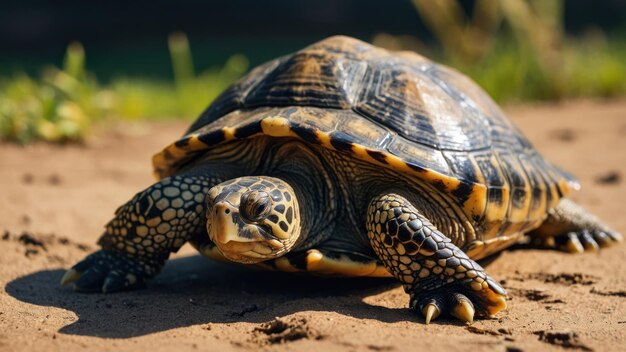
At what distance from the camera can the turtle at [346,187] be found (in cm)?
348

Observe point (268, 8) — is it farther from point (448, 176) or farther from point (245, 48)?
point (448, 176)

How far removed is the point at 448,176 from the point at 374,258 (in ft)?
1.88

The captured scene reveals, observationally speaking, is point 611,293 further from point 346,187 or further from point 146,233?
point 146,233

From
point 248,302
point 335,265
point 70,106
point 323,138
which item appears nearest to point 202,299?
point 248,302

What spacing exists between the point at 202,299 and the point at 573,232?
267cm

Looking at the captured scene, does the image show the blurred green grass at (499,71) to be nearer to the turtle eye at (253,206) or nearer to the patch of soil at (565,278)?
the turtle eye at (253,206)

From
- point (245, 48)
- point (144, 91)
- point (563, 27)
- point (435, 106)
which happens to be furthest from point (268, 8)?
point (435, 106)

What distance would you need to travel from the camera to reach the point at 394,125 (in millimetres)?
3943

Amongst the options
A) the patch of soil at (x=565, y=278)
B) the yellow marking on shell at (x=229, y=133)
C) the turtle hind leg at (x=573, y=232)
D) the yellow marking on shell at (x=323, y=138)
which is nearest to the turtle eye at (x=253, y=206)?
the yellow marking on shell at (x=323, y=138)

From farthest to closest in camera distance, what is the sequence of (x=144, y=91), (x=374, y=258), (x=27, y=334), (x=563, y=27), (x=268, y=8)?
(x=268, y=8) → (x=563, y=27) → (x=144, y=91) → (x=374, y=258) → (x=27, y=334)

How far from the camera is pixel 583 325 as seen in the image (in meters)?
3.32

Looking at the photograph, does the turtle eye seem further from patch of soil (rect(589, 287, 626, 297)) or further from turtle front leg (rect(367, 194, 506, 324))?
patch of soil (rect(589, 287, 626, 297))

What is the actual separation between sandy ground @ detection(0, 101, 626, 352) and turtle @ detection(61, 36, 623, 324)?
0.19 m

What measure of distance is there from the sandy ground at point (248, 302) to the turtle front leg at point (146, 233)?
10cm
